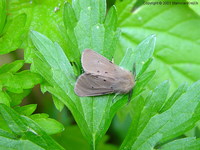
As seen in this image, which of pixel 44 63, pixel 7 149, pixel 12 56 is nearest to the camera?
pixel 7 149

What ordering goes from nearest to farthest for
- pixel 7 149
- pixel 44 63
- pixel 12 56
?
pixel 7 149 → pixel 44 63 → pixel 12 56

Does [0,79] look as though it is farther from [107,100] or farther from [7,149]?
[107,100]

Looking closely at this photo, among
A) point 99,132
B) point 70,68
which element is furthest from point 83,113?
point 70,68

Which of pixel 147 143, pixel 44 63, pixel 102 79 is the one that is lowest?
pixel 147 143

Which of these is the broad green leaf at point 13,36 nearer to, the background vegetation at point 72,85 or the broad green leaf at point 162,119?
the background vegetation at point 72,85

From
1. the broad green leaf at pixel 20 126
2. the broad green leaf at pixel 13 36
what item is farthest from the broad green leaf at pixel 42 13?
the broad green leaf at pixel 20 126

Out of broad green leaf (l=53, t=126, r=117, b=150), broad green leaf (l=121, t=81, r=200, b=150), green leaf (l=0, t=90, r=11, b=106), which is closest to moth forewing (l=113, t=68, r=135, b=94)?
broad green leaf (l=121, t=81, r=200, b=150)

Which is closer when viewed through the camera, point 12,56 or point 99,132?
point 99,132

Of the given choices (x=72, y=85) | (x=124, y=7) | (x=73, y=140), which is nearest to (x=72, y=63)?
(x=72, y=85)
